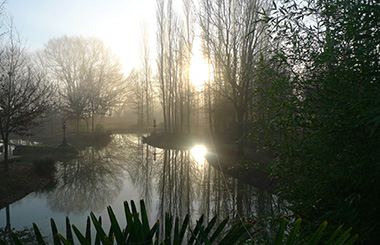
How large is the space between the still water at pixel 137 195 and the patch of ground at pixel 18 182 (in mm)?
295

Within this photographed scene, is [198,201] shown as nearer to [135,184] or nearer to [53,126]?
[135,184]

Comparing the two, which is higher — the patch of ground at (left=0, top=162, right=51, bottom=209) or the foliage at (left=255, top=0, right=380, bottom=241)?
the foliage at (left=255, top=0, right=380, bottom=241)

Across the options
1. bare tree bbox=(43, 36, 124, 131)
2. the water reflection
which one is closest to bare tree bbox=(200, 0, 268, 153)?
the water reflection

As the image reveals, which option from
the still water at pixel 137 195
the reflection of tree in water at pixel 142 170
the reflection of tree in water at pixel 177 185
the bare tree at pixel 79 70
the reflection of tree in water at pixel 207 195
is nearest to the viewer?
the still water at pixel 137 195

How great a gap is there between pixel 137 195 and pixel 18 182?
405 centimetres

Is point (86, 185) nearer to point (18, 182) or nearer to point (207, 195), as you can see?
point (18, 182)

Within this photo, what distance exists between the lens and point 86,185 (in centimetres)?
1077

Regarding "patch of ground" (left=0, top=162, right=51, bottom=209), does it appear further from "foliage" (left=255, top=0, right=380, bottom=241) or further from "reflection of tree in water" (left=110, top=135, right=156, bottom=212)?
"foliage" (left=255, top=0, right=380, bottom=241)

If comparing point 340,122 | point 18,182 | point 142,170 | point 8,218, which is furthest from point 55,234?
point 142,170

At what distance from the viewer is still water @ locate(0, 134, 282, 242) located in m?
7.27

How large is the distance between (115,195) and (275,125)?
6800mm

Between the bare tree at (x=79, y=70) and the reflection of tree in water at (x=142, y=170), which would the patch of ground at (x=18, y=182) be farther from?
the bare tree at (x=79, y=70)

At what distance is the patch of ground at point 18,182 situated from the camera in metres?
8.49

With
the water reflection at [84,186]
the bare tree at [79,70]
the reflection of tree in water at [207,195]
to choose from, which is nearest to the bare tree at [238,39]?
the reflection of tree in water at [207,195]
